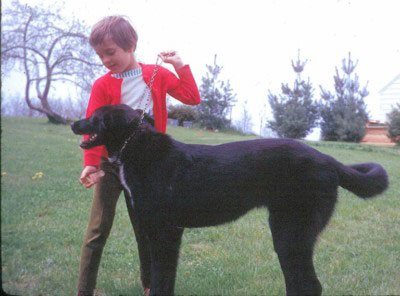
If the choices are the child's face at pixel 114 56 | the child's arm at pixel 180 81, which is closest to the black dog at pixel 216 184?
the child's face at pixel 114 56

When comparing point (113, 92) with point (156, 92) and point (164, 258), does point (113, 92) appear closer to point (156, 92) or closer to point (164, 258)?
point (156, 92)

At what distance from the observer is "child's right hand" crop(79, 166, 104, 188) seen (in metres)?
3.28

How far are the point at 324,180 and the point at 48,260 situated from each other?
2.83 metres

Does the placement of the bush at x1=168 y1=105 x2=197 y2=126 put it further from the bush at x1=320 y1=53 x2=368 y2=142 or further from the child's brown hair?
the bush at x1=320 y1=53 x2=368 y2=142

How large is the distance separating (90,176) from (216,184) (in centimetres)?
101

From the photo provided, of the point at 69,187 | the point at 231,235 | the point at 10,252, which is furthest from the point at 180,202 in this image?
the point at 69,187

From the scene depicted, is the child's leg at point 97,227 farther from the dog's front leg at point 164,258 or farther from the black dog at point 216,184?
the dog's front leg at point 164,258

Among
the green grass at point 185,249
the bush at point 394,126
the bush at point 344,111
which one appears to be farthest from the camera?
the bush at point 344,111

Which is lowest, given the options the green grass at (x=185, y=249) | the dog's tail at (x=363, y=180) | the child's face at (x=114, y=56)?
the green grass at (x=185, y=249)

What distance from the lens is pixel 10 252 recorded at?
3232mm

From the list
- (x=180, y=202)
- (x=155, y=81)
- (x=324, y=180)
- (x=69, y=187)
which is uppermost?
(x=155, y=81)

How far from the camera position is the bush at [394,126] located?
34.9 ft

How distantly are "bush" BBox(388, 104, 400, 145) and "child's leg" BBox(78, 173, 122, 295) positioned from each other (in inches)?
361

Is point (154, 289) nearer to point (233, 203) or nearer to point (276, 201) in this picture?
point (233, 203)
